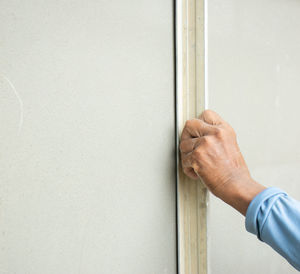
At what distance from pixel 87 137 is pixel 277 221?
1.46 feet

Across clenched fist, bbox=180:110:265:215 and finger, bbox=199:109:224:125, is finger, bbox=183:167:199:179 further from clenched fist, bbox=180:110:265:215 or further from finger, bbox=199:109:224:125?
finger, bbox=199:109:224:125

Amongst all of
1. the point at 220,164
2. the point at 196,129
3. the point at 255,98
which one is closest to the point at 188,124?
the point at 196,129

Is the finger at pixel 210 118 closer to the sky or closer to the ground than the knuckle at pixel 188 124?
closer to the sky

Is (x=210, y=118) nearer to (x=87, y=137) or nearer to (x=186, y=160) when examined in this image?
(x=186, y=160)

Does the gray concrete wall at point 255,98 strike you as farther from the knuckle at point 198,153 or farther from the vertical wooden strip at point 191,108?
the knuckle at point 198,153

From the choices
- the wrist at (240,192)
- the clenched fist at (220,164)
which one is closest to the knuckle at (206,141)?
the clenched fist at (220,164)

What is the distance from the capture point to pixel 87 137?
522mm

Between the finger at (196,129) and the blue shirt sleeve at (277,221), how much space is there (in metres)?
0.19

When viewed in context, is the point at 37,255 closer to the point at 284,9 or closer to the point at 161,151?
the point at 161,151

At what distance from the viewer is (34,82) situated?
18.1 inches

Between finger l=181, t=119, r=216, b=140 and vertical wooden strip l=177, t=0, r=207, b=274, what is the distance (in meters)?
0.03

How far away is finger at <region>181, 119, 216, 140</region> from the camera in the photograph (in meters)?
0.59

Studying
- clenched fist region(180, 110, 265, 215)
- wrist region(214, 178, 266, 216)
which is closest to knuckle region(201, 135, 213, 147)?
clenched fist region(180, 110, 265, 215)

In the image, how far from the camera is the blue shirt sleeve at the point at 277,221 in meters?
0.50
